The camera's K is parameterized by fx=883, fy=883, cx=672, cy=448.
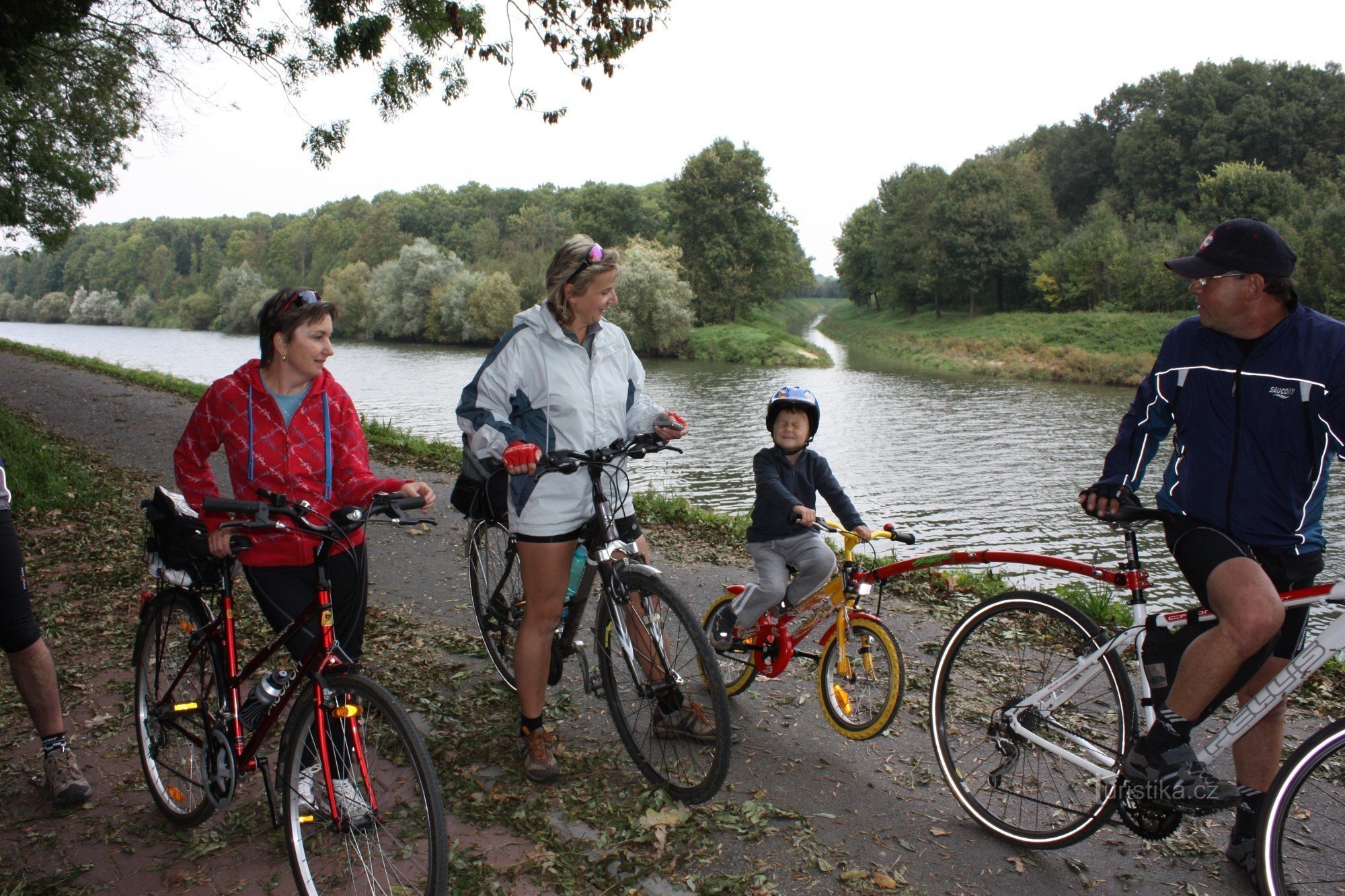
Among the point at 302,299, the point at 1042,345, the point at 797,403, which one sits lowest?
the point at 1042,345

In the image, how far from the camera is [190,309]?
287ft

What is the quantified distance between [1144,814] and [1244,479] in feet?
3.50

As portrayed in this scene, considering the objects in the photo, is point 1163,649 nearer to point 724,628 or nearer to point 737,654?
point 724,628

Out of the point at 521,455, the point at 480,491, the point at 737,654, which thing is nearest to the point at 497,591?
the point at 480,491

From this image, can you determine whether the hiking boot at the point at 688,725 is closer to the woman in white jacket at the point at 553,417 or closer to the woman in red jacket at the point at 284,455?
the woman in white jacket at the point at 553,417

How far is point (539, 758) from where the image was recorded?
11.4ft

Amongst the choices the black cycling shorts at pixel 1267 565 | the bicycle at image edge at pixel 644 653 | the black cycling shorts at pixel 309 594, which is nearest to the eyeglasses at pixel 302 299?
the black cycling shorts at pixel 309 594

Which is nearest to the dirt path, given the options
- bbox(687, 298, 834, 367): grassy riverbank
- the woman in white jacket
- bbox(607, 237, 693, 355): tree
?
the woman in white jacket

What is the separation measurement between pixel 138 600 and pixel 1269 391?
619 cm

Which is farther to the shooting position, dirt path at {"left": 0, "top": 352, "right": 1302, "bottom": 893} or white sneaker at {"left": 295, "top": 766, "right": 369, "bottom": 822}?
dirt path at {"left": 0, "top": 352, "right": 1302, "bottom": 893}

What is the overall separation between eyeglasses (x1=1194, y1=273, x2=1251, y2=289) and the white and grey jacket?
6.14 feet

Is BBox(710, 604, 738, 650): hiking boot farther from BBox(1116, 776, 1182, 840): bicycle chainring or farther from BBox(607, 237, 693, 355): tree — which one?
BBox(607, 237, 693, 355): tree

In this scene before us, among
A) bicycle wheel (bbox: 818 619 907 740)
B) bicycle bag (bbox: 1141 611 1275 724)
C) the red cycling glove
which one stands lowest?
bicycle wheel (bbox: 818 619 907 740)

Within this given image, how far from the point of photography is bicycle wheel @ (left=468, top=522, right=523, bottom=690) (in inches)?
167
